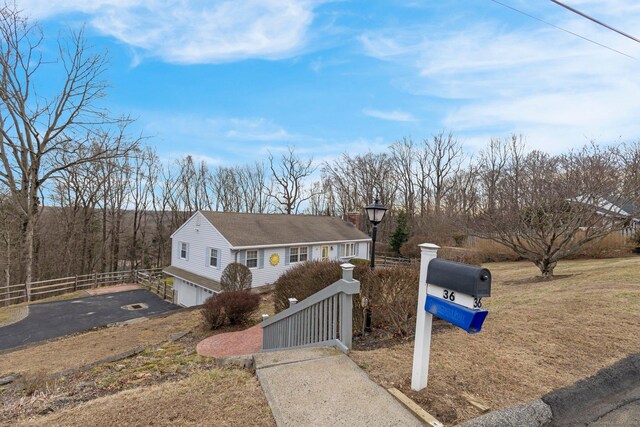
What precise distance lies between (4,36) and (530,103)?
2567 cm

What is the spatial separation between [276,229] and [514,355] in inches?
681

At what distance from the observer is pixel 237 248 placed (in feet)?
52.9

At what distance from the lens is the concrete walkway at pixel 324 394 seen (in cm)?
236

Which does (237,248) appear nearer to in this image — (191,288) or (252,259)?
(252,259)

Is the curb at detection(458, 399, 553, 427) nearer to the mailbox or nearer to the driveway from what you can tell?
the mailbox

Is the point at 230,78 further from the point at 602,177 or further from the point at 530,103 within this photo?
the point at 602,177

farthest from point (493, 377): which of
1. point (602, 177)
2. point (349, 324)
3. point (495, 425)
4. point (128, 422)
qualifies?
point (602, 177)

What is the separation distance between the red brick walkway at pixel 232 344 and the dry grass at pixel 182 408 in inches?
151

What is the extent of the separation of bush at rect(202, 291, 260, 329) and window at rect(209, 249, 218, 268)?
723cm

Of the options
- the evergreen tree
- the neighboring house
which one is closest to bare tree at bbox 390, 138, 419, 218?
the evergreen tree

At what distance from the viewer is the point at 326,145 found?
42.0m

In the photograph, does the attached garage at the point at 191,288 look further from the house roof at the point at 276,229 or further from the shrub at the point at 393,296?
the shrub at the point at 393,296

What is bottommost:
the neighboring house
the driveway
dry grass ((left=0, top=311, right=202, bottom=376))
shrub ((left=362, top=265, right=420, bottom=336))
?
the driveway

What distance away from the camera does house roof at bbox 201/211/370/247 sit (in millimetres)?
17453
